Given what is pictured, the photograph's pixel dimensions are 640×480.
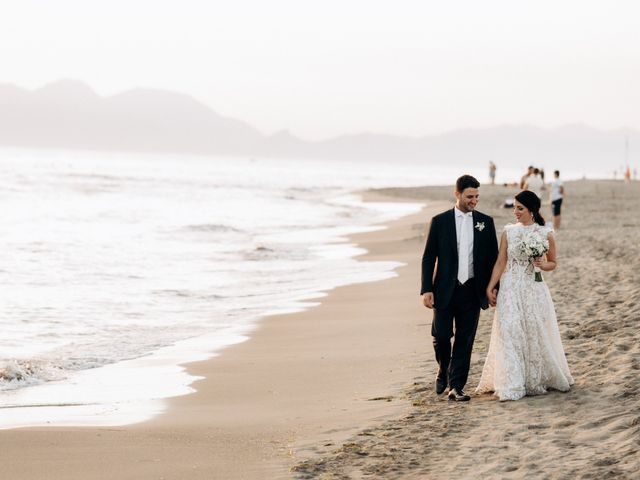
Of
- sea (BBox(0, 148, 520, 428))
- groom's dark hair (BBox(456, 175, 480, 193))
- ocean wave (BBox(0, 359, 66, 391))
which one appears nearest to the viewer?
groom's dark hair (BBox(456, 175, 480, 193))

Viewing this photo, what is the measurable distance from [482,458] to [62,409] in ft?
12.2

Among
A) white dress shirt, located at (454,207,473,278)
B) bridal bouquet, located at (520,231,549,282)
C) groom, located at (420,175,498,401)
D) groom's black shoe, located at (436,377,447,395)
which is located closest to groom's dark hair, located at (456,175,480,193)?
groom, located at (420,175,498,401)

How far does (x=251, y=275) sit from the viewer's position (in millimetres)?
18344

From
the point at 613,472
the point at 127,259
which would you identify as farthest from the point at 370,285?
the point at 613,472

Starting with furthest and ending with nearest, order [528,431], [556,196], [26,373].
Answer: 1. [556,196]
2. [26,373]
3. [528,431]

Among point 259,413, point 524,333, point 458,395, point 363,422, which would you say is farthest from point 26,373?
point 524,333

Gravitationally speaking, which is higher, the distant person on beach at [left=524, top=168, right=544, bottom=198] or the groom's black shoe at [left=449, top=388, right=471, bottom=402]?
the distant person on beach at [left=524, top=168, right=544, bottom=198]

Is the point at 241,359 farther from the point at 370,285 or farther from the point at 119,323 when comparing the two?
the point at 370,285

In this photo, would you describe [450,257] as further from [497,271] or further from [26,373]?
[26,373]

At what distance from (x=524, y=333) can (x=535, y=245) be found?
724 millimetres

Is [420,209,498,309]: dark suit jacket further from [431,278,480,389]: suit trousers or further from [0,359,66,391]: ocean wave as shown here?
[0,359,66,391]: ocean wave

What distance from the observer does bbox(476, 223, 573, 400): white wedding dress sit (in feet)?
23.6

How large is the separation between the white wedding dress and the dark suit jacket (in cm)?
15

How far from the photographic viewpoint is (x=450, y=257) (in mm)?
7211
